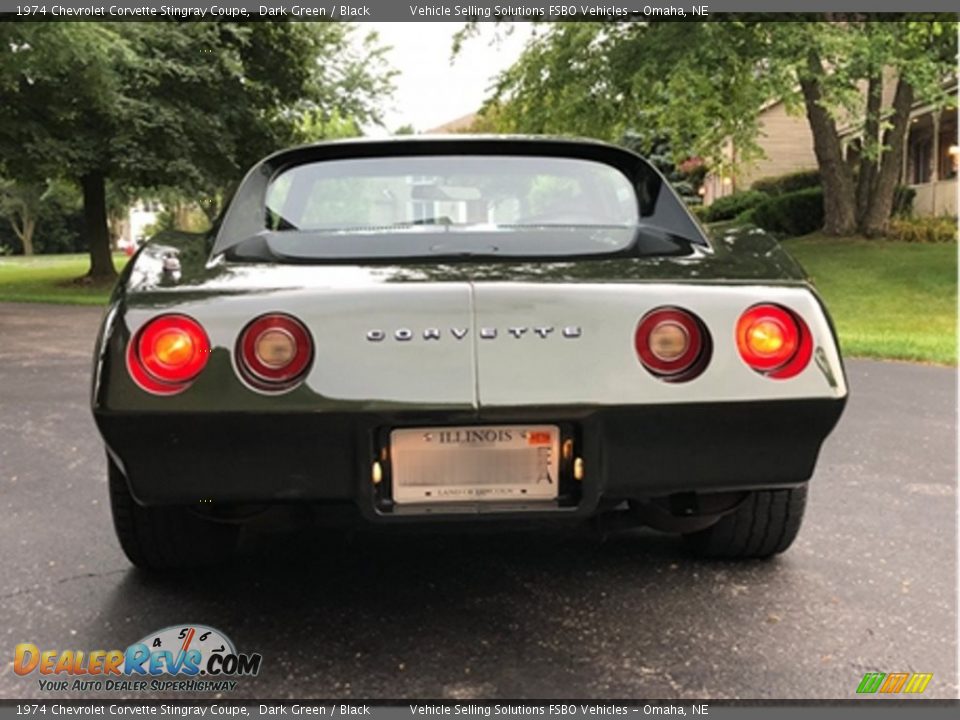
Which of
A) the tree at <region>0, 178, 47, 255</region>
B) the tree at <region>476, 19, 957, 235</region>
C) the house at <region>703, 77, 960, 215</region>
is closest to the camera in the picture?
the tree at <region>476, 19, 957, 235</region>

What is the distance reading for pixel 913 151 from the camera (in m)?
27.1

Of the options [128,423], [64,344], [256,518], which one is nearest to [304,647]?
[256,518]

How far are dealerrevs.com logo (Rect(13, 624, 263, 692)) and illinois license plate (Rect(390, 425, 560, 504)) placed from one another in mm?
684

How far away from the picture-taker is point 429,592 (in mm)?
2721

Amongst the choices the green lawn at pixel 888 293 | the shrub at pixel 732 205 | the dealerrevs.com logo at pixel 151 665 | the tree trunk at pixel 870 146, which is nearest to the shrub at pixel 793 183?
the shrub at pixel 732 205

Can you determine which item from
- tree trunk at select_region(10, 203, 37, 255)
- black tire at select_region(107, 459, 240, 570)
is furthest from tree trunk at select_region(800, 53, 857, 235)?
tree trunk at select_region(10, 203, 37, 255)

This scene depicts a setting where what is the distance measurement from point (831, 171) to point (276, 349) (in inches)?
735

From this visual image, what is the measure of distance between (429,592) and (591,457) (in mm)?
936

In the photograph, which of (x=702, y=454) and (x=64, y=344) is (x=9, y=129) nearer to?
(x=64, y=344)

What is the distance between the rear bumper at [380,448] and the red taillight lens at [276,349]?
10cm

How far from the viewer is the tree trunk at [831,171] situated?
58.9ft

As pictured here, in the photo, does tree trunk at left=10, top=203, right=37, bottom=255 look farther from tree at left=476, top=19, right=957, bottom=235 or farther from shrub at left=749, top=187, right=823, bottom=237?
shrub at left=749, top=187, right=823, bottom=237

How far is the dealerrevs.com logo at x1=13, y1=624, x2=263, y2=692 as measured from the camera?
7.23 ft

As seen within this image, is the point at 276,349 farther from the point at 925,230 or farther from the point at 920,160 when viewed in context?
the point at 920,160
